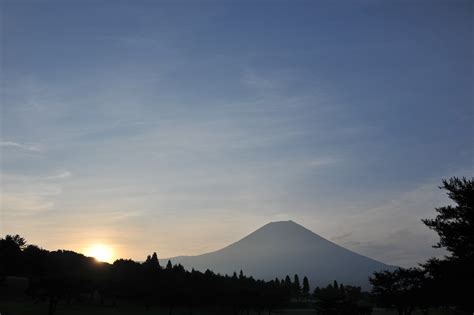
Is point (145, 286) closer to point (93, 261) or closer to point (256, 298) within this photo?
point (256, 298)

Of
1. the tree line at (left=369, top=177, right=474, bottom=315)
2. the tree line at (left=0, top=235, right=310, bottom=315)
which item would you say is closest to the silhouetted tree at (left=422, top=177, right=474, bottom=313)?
the tree line at (left=369, top=177, right=474, bottom=315)

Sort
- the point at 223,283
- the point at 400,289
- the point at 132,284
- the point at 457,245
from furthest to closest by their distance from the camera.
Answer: the point at 223,283, the point at 132,284, the point at 400,289, the point at 457,245

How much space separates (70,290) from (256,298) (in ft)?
125

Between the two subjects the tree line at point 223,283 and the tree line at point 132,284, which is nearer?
the tree line at point 223,283

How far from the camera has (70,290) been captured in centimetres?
6384

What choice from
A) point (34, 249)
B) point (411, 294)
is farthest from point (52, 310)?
point (411, 294)

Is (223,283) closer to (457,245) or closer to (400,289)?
(400,289)

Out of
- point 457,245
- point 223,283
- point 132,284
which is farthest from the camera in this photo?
point 223,283

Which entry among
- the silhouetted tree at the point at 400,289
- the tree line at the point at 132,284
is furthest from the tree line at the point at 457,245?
the tree line at the point at 132,284

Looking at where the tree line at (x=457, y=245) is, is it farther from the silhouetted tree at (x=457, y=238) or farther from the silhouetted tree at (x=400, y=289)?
the silhouetted tree at (x=400, y=289)

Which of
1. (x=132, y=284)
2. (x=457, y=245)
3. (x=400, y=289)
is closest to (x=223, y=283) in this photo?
(x=132, y=284)

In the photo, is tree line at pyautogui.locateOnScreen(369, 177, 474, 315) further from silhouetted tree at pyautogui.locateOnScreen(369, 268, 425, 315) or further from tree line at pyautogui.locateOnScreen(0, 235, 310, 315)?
tree line at pyautogui.locateOnScreen(0, 235, 310, 315)

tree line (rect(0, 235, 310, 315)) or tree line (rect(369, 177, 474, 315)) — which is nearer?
tree line (rect(369, 177, 474, 315))

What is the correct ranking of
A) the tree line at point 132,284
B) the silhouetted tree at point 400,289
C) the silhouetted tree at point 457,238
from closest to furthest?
the silhouetted tree at point 457,238, the silhouetted tree at point 400,289, the tree line at point 132,284
